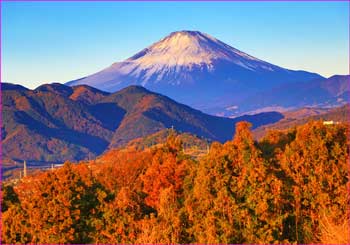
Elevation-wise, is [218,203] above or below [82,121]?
below

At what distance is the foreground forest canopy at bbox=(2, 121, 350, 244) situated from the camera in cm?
1336

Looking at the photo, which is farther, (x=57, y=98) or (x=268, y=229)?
(x=57, y=98)

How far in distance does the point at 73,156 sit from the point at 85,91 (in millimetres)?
48604

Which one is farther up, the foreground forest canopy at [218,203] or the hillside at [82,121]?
the hillside at [82,121]

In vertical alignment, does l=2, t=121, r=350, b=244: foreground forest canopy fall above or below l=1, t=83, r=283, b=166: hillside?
below

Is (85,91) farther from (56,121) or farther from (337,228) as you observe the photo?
(337,228)

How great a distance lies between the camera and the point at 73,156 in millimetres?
113188

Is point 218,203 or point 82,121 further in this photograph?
point 82,121

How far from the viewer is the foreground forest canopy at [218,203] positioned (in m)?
13.4

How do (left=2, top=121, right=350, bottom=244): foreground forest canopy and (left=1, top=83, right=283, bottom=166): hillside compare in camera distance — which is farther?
(left=1, top=83, right=283, bottom=166): hillside

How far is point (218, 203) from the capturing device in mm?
13695

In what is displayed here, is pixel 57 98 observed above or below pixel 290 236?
above

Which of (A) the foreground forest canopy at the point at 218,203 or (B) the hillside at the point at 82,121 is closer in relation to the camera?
(A) the foreground forest canopy at the point at 218,203

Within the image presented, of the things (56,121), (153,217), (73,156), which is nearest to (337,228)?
(153,217)
